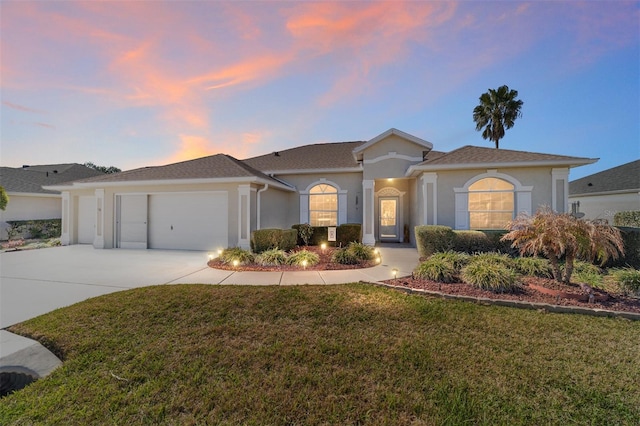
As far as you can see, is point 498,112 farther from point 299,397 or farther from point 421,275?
point 299,397

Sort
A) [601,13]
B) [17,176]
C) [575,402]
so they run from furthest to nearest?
[17,176]
[601,13]
[575,402]

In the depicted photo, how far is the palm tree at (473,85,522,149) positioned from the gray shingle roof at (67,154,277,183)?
18.9 meters

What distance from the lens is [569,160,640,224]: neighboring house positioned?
15234 millimetres

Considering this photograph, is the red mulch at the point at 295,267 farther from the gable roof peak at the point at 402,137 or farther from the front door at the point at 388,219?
the front door at the point at 388,219

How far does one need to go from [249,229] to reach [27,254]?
361 inches

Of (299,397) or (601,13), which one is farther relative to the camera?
(601,13)

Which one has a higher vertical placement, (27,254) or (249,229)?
(249,229)

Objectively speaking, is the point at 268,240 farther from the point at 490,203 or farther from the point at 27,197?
the point at 27,197

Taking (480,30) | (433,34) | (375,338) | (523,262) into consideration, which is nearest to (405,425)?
(375,338)

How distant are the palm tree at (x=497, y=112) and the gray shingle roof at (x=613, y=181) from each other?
7198 millimetres

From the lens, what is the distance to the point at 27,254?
9.90 metres

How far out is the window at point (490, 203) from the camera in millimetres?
9930

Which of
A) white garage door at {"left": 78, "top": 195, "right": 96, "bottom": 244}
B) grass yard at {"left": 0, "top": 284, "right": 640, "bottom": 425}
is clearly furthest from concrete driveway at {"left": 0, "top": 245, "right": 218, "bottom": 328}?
white garage door at {"left": 78, "top": 195, "right": 96, "bottom": 244}

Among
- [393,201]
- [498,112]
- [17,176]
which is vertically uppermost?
[498,112]
